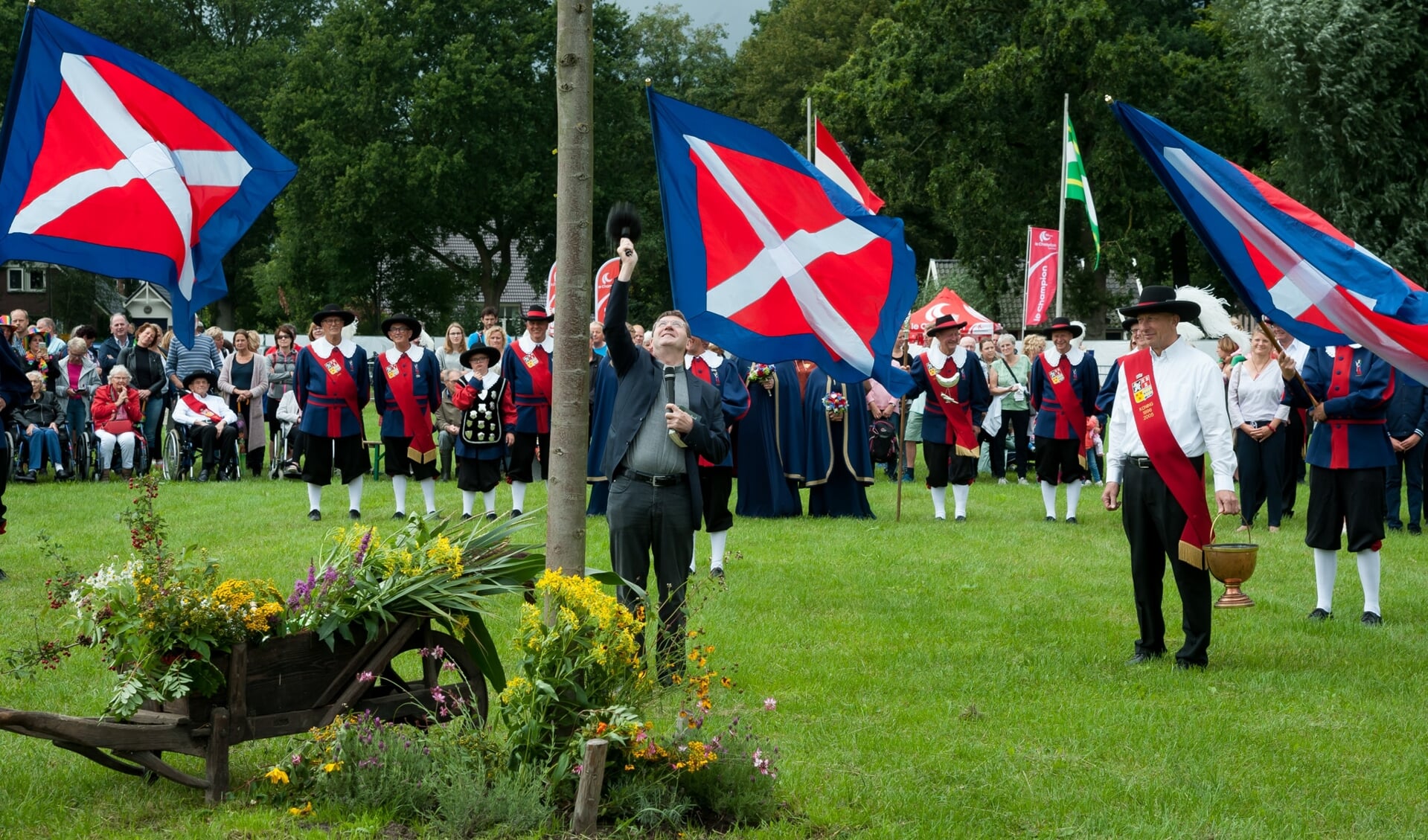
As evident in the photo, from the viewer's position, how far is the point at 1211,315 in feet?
32.6

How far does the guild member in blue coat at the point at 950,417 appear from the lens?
1527cm

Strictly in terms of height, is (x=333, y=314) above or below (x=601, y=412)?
above

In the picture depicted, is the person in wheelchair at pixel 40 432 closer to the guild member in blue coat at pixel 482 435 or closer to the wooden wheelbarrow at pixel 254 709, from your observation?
the guild member in blue coat at pixel 482 435

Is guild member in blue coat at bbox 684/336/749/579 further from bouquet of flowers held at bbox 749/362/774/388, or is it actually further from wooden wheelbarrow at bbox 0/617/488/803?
wooden wheelbarrow at bbox 0/617/488/803

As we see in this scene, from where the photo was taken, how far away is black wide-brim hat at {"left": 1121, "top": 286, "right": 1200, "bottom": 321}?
8.19 m

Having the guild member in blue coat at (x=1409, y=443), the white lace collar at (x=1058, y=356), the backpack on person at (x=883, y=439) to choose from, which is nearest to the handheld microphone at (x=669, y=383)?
the white lace collar at (x=1058, y=356)

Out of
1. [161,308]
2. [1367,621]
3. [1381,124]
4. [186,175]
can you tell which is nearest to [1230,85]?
[1381,124]

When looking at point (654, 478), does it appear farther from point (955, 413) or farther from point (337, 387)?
point (955, 413)

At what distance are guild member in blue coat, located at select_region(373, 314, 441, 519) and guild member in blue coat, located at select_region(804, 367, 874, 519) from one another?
13.2 feet

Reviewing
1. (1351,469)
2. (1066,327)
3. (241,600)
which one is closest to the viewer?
(241,600)

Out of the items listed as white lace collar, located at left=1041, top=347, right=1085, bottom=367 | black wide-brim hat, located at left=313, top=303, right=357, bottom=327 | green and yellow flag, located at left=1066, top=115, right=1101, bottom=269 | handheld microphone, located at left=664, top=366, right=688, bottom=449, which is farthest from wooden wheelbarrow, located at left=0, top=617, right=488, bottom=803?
green and yellow flag, located at left=1066, top=115, right=1101, bottom=269

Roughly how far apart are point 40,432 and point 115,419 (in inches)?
35.3

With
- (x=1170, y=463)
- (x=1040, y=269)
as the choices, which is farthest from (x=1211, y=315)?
(x=1040, y=269)

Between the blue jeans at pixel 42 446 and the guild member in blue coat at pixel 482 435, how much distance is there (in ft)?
21.4
